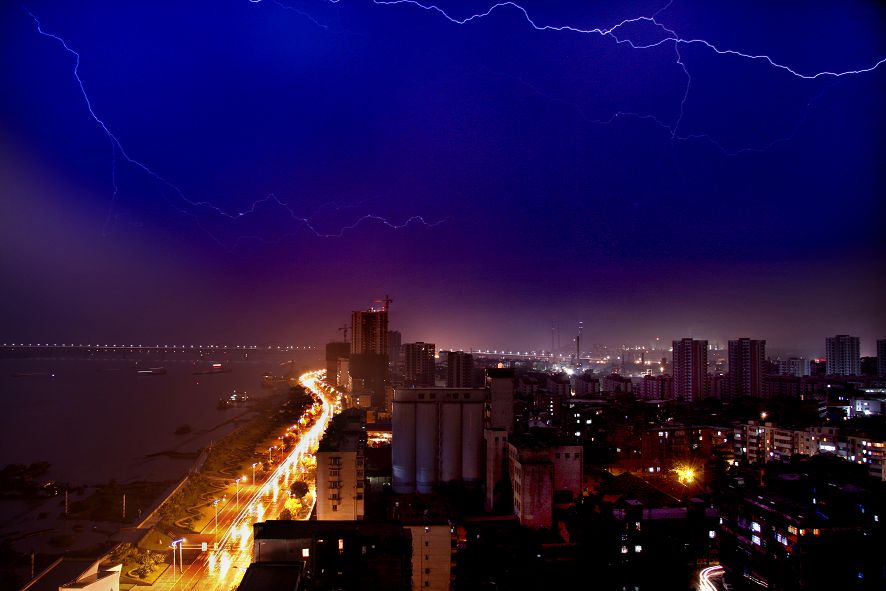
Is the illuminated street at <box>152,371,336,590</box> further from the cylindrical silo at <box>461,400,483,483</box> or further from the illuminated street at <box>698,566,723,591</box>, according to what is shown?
the illuminated street at <box>698,566,723,591</box>

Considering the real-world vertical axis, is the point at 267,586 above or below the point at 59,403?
above

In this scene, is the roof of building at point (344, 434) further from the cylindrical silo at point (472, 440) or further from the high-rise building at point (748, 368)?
the high-rise building at point (748, 368)

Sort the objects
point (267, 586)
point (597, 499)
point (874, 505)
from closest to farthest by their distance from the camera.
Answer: point (267, 586) → point (874, 505) → point (597, 499)

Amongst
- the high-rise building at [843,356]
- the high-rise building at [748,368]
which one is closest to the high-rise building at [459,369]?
the high-rise building at [748,368]

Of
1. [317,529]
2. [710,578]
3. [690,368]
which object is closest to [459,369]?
[690,368]

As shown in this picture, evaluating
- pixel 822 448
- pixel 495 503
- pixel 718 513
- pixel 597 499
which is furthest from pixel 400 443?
pixel 822 448

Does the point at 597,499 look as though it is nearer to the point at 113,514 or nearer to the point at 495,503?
the point at 495,503
